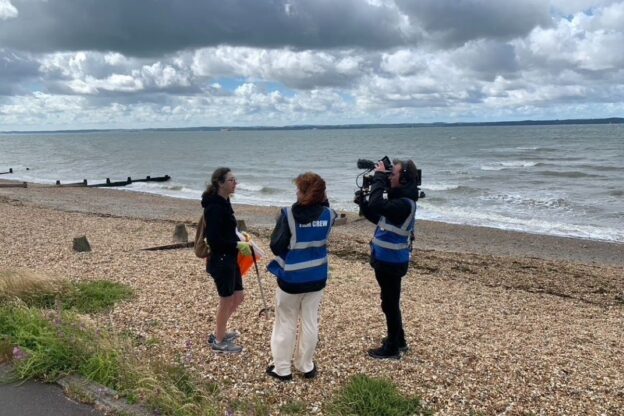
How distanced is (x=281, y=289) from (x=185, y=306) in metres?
2.49

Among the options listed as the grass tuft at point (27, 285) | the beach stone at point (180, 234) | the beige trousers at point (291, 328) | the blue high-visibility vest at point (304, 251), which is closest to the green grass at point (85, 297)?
the grass tuft at point (27, 285)

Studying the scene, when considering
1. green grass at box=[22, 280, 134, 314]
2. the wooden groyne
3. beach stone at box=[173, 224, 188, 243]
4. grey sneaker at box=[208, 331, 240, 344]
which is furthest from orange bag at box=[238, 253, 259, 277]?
the wooden groyne

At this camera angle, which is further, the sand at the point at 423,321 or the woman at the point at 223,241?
the woman at the point at 223,241

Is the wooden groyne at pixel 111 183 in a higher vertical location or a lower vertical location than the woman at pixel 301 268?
lower

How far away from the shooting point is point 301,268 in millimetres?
4285

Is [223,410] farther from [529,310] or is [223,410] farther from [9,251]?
[9,251]

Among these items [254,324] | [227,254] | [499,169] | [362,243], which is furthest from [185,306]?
[499,169]

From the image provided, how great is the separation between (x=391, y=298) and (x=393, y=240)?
0.58 m

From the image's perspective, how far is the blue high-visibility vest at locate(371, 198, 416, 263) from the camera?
483 centimetres

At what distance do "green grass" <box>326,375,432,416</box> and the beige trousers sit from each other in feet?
1.57

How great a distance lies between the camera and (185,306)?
646 cm

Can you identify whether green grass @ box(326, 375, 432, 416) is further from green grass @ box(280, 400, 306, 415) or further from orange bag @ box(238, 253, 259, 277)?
orange bag @ box(238, 253, 259, 277)

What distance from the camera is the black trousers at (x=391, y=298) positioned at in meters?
4.92

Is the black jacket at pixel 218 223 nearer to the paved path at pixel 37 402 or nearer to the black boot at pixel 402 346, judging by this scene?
the paved path at pixel 37 402
